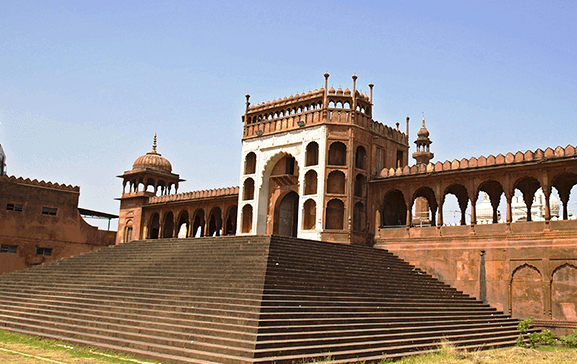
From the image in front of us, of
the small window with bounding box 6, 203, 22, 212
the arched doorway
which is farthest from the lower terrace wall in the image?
the small window with bounding box 6, 203, 22, 212

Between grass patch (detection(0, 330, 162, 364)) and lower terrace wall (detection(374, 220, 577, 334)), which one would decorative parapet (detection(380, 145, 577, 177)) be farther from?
grass patch (detection(0, 330, 162, 364))

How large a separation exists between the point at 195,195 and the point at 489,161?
61.8ft

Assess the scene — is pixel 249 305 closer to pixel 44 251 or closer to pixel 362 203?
Result: pixel 362 203

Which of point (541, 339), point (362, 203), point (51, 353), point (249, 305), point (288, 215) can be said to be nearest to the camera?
point (51, 353)

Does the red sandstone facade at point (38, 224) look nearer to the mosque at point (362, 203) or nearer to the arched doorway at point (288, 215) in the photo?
the mosque at point (362, 203)

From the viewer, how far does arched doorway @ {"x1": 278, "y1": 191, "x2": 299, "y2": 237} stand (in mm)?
29998

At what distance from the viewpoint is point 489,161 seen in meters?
23.0

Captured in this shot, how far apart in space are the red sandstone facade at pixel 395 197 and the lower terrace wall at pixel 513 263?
38mm

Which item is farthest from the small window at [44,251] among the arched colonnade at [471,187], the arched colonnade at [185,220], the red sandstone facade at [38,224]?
the arched colonnade at [471,187]

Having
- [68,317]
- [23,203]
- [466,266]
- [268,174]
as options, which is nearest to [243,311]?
[68,317]

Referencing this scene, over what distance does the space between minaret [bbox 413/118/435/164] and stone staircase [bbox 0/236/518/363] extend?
1699 cm

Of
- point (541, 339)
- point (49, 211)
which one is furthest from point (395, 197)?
point (49, 211)

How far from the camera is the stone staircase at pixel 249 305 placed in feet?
41.5

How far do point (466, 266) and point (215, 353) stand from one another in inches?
545
